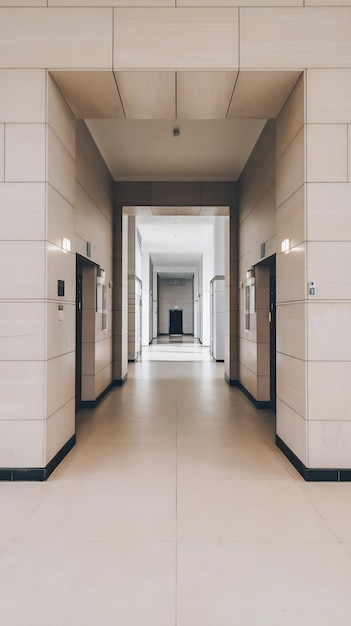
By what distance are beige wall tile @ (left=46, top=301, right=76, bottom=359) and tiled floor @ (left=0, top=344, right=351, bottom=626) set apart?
4.06 ft

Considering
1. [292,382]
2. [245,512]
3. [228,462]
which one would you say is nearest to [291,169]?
[292,382]

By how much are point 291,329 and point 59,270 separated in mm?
2586

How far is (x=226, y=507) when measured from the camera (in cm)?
311

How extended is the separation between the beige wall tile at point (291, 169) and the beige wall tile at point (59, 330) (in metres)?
2.80

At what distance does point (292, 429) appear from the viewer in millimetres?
4031

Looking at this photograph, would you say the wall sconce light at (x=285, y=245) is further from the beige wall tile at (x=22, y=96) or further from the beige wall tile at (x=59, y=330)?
the beige wall tile at (x=22, y=96)

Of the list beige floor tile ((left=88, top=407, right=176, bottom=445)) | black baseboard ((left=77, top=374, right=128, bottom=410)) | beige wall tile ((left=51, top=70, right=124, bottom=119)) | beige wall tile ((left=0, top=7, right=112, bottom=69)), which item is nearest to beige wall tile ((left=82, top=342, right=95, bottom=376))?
black baseboard ((left=77, top=374, right=128, bottom=410))

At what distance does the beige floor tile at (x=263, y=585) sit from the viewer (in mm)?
1980

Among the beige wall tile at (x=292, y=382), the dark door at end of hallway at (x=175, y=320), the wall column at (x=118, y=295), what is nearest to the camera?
the beige wall tile at (x=292, y=382)

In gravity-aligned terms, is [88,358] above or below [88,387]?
above

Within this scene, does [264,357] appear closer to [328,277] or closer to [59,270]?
[328,277]

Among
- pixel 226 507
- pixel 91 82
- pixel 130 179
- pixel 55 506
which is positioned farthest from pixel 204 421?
pixel 130 179

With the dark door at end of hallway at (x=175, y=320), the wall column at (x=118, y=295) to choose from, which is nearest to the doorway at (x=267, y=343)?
the wall column at (x=118, y=295)

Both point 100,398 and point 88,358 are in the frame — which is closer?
point 88,358
